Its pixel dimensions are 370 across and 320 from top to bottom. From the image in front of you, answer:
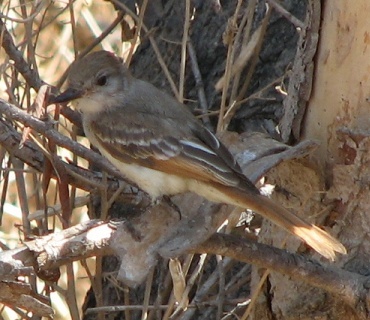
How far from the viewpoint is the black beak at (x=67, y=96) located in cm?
363

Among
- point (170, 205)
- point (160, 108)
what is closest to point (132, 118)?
point (160, 108)

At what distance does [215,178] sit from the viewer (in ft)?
11.1

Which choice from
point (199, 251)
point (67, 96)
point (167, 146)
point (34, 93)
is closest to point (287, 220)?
point (199, 251)

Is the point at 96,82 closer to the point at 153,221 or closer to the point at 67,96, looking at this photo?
the point at 67,96

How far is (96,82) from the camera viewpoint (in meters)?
3.91

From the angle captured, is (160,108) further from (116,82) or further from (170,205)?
(170,205)

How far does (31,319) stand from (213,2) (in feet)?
5.90

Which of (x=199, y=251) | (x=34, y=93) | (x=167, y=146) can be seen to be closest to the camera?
(x=199, y=251)

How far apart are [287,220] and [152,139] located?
0.83 metres

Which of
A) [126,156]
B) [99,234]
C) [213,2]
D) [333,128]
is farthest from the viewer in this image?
[213,2]

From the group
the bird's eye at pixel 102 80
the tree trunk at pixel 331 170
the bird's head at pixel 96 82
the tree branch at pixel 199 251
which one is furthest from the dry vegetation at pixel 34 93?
the tree trunk at pixel 331 170

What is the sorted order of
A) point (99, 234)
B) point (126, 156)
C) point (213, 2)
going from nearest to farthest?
point (99, 234), point (126, 156), point (213, 2)

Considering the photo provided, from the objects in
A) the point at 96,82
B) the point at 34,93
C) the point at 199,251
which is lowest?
the point at 34,93

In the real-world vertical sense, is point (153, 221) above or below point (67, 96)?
below
